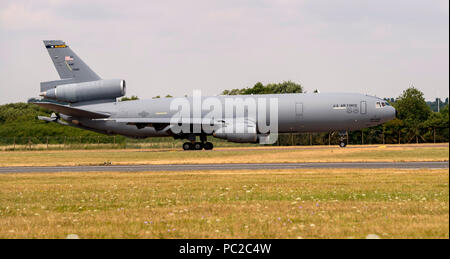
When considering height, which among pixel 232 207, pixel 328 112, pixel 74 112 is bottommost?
pixel 232 207

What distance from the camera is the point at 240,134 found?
143ft

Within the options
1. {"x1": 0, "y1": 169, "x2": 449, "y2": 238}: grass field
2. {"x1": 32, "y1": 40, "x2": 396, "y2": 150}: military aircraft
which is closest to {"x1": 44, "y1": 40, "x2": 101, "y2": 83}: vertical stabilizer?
{"x1": 32, "y1": 40, "x2": 396, "y2": 150}: military aircraft

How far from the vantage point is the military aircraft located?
44.6 m

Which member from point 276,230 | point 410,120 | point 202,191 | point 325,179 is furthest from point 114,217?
point 410,120

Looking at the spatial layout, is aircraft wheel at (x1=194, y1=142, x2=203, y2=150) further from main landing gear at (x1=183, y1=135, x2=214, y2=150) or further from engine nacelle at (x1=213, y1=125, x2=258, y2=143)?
engine nacelle at (x1=213, y1=125, x2=258, y2=143)

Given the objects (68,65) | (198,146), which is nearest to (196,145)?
(198,146)

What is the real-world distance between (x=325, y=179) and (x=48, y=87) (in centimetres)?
3627

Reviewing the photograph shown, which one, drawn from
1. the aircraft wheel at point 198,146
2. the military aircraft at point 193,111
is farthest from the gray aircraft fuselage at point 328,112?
the aircraft wheel at point 198,146

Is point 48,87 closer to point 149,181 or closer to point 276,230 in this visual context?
point 149,181

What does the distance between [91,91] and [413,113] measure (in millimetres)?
36262

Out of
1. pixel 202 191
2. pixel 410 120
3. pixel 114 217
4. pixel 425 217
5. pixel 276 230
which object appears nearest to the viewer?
pixel 276 230

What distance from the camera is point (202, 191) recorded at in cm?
1633

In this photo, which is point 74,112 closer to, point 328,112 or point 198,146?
point 198,146

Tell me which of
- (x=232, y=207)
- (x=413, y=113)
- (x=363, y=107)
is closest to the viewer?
(x=232, y=207)
